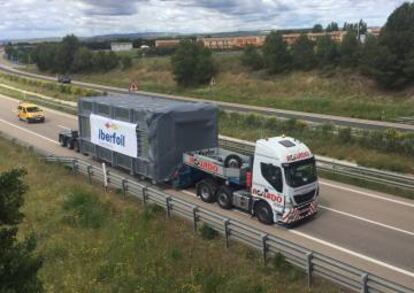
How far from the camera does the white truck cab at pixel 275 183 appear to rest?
15594 mm

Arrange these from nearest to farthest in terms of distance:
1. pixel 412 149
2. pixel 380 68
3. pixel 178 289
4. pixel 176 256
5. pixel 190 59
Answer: pixel 178 289
pixel 176 256
pixel 412 149
pixel 380 68
pixel 190 59

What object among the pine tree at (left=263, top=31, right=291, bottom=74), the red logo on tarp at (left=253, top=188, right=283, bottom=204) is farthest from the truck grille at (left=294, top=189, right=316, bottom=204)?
the pine tree at (left=263, top=31, right=291, bottom=74)

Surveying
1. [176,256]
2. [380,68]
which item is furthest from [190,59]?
[176,256]

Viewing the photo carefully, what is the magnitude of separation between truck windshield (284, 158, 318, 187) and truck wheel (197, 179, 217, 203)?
3.88 meters

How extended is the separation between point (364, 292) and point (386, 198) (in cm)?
944

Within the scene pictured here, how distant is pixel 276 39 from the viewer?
221 feet

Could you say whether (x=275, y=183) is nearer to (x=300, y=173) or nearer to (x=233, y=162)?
(x=300, y=173)

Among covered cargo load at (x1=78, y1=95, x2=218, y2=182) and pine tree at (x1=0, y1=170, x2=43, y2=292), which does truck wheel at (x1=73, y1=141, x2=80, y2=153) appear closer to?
covered cargo load at (x1=78, y1=95, x2=218, y2=182)

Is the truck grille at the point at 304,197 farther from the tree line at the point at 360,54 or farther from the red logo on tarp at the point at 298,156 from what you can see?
the tree line at the point at 360,54

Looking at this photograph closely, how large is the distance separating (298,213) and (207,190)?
13.6ft

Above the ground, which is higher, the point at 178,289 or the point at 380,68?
the point at 380,68

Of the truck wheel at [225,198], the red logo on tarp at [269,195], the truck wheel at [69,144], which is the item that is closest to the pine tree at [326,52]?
the truck wheel at [69,144]

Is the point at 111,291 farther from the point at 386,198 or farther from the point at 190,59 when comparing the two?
the point at 190,59

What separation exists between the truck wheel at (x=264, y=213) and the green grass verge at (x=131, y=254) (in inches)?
91.5
